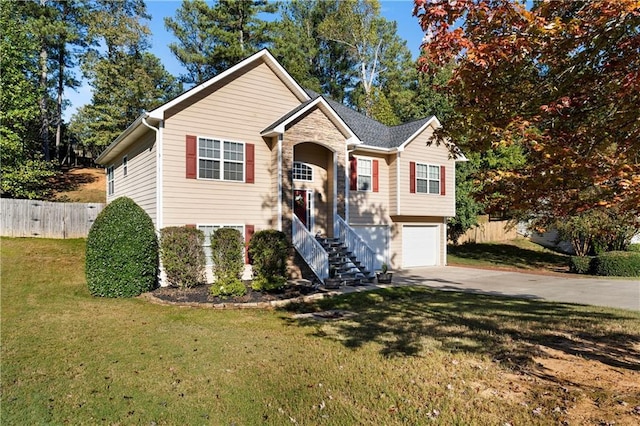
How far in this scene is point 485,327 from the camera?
7645mm

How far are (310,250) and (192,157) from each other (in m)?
4.78

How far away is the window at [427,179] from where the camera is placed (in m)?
18.3

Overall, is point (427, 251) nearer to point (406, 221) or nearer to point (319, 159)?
point (406, 221)

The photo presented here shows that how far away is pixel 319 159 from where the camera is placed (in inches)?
608

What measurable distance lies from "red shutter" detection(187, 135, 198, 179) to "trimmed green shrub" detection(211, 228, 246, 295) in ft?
7.64

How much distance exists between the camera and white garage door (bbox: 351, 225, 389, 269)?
17.0m

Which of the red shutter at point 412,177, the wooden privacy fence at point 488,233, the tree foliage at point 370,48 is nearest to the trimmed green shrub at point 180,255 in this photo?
the red shutter at point 412,177

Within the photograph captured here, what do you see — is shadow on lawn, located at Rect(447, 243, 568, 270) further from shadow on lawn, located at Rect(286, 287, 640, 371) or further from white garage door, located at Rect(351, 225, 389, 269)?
shadow on lawn, located at Rect(286, 287, 640, 371)

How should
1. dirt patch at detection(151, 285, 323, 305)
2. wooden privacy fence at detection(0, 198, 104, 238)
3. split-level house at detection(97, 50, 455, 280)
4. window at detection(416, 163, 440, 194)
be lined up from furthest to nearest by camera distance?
window at detection(416, 163, 440, 194) < wooden privacy fence at detection(0, 198, 104, 238) < split-level house at detection(97, 50, 455, 280) < dirt patch at detection(151, 285, 323, 305)

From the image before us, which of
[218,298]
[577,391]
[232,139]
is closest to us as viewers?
[577,391]

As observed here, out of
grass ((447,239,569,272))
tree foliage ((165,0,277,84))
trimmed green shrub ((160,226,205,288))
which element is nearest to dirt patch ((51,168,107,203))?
tree foliage ((165,0,277,84))

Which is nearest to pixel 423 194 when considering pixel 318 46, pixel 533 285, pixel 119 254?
pixel 533 285

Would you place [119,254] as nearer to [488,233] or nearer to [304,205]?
[304,205]

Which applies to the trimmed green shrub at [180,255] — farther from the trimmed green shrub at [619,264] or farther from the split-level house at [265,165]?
the trimmed green shrub at [619,264]
